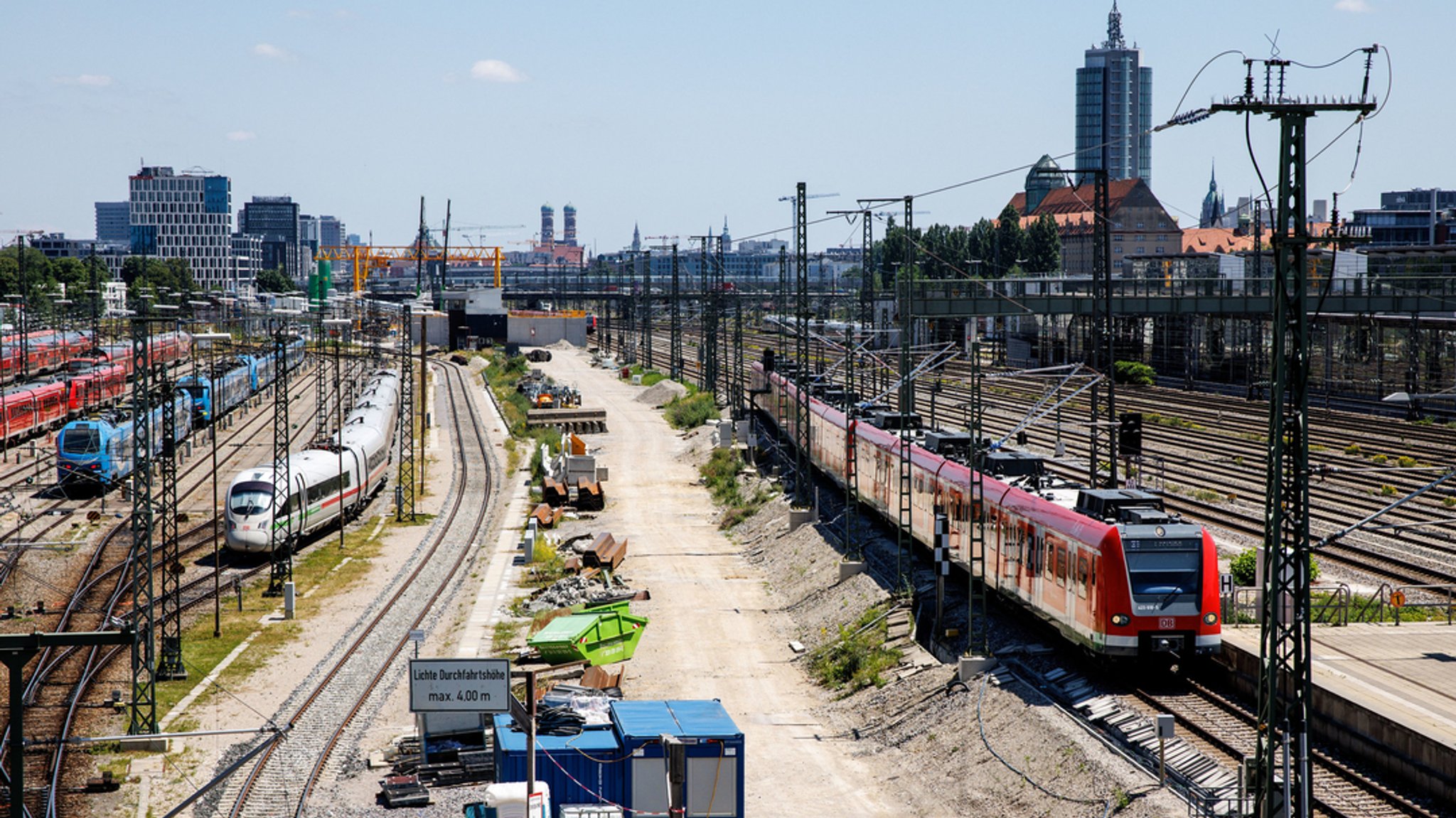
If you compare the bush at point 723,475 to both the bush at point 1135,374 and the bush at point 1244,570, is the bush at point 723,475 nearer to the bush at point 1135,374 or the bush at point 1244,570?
the bush at point 1244,570

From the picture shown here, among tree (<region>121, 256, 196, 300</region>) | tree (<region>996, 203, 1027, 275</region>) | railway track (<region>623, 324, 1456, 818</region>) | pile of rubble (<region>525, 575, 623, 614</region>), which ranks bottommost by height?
pile of rubble (<region>525, 575, 623, 614</region>)

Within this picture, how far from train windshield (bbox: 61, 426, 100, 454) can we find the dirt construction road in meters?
19.3

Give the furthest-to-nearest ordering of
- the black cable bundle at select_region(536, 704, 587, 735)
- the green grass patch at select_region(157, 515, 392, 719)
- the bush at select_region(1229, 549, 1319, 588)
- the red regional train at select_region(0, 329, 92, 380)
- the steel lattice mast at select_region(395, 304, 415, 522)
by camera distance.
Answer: the red regional train at select_region(0, 329, 92, 380)
the steel lattice mast at select_region(395, 304, 415, 522)
the bush at select_region(1229, 549, 1319, 588)
the green grass patch at select_region(157, 515, 392, 719)
the black cable bundle at select_region(536, 704, 587, 735)

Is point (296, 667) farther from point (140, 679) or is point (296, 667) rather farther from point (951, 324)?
point (951, 324)

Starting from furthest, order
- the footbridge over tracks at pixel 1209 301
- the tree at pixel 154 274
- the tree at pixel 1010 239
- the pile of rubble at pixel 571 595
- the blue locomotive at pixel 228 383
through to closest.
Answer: the tree at pixel 154 274, the tree at pixel 1010 239, the blue locomotive at pixel 228 383, the footbridge over tracks at pixel 1209 301, the pile of rubble at pixel 571 595

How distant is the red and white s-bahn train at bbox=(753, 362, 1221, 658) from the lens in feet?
76.6

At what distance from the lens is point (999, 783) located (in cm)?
2184

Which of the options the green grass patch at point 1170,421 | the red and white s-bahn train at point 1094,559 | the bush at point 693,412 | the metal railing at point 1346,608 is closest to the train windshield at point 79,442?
the bush at point 693,412

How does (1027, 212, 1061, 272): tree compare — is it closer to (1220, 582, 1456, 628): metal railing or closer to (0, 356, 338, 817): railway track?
(0, 356, 338, 817): railway track

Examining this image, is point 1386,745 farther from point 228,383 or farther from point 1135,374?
point 228,383

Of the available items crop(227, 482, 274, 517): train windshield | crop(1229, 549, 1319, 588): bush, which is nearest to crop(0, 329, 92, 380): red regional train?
crop(227, 482, 274, 517): train windshield

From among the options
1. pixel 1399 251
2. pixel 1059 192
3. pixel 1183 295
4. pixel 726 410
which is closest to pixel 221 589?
pixel 726 410

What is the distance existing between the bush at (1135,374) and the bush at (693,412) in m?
24.6

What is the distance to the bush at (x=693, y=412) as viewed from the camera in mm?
75562
